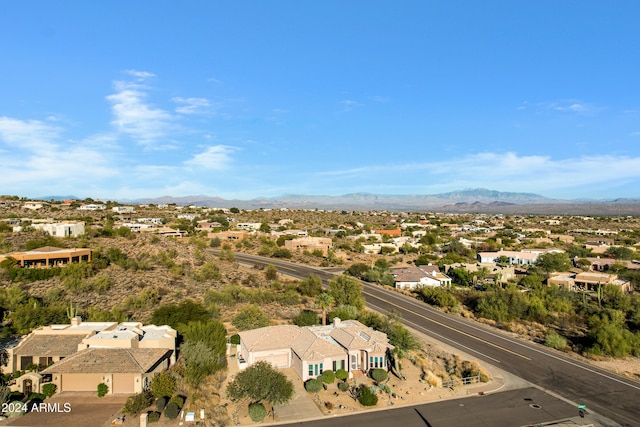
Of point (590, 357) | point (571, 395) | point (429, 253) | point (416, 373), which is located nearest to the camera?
point (571, 395)

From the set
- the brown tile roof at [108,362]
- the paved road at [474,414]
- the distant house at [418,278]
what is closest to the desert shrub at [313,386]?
the paved road at [474,414]

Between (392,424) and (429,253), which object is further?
(429,253)

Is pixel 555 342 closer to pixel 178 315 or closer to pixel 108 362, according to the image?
pixel 178 315

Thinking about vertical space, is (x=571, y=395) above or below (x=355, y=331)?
below

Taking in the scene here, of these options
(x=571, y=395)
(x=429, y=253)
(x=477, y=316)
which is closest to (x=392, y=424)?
(x=571, y=395)

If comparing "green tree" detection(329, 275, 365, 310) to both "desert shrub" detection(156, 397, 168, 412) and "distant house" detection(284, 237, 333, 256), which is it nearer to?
"desert shrub" detection(156, 397, 168, 412)

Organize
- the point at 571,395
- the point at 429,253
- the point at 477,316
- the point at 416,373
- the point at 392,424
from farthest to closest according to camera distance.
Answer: the point at 429,253, the point at 477,316, the point at 416,373, the point at 571,395, the point at 392,424

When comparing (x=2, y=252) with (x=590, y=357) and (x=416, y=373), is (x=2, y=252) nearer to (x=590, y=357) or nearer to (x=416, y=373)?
(x=416, y=373)

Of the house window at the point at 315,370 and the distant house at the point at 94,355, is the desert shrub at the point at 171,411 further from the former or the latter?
the house window at the point at 315,370
